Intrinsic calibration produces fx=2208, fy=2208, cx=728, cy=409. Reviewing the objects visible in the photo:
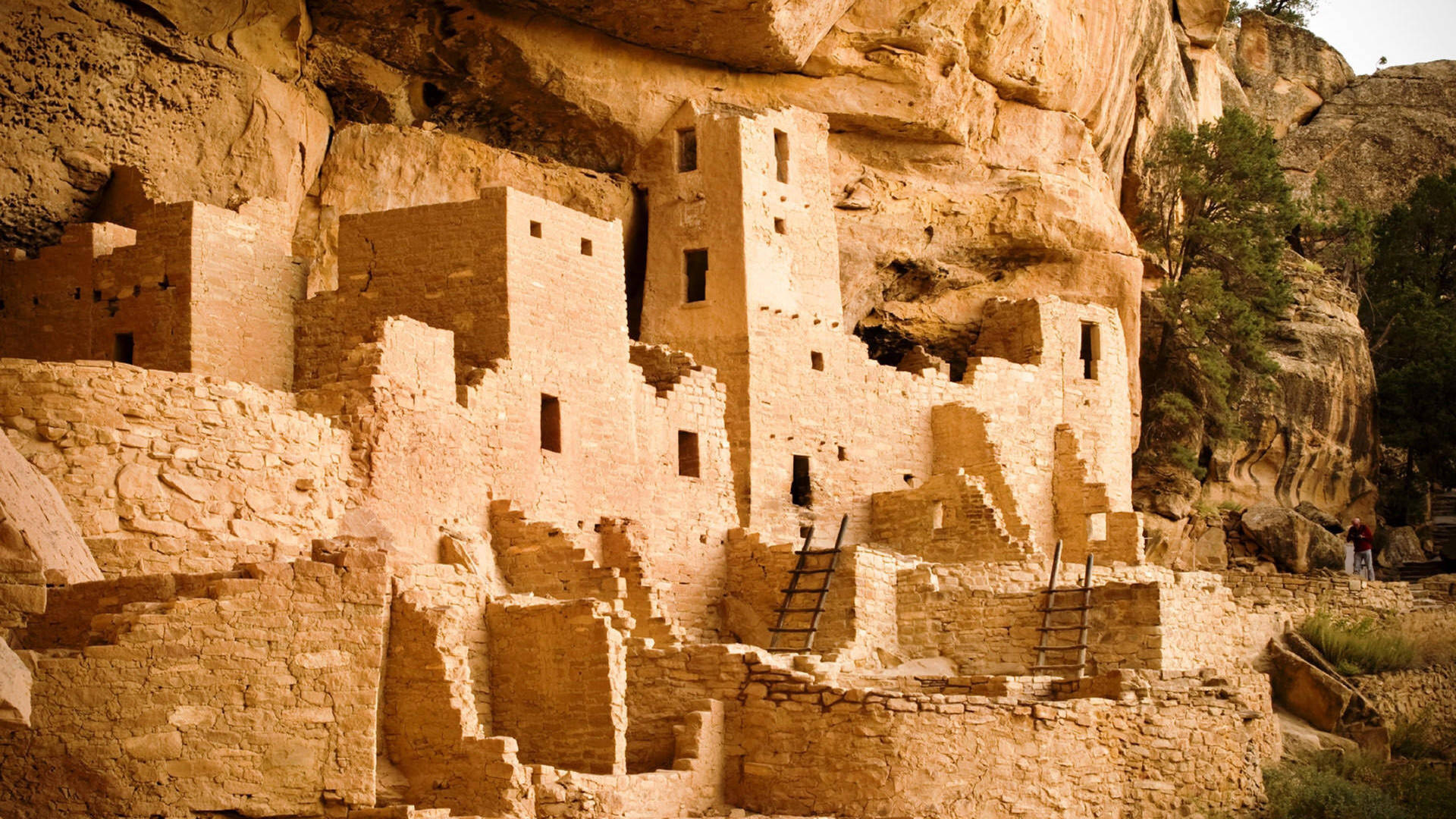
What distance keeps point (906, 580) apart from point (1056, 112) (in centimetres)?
1205

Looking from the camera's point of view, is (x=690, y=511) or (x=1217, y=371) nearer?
(x=690, y=511)

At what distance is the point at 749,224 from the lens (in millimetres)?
29016

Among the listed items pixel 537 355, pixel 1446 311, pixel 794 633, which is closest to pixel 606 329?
pixel 537 355

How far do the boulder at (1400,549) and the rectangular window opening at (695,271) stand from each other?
1552 cm

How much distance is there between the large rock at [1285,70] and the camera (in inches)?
1940

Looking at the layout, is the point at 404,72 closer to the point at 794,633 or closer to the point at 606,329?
the point at 606,329

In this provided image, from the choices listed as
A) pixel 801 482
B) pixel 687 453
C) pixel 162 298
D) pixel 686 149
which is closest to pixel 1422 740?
pixel 801 482

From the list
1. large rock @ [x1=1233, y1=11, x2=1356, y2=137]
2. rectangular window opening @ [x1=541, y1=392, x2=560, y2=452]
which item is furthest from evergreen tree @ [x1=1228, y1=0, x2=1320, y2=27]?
rectangular window opening @ [x1=541, y1=392, x2=560, y2=452]

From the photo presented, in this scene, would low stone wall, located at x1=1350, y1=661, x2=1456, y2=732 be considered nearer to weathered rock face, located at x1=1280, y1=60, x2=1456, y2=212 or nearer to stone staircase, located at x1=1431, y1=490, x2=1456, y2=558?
stone staircase, located at x1=1431, y1=490, x2=1456, y2=558

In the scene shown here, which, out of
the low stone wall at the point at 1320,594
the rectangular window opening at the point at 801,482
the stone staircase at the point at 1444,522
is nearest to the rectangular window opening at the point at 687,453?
the rectangular window opening at the point at 801,482

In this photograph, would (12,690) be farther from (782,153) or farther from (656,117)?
(782,153)

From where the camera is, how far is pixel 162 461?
17.6 m

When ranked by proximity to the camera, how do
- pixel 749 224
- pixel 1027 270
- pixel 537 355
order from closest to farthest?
pixel 537 355
pixel 749 224
pixel 1027 270

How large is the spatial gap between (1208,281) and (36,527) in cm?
2536
